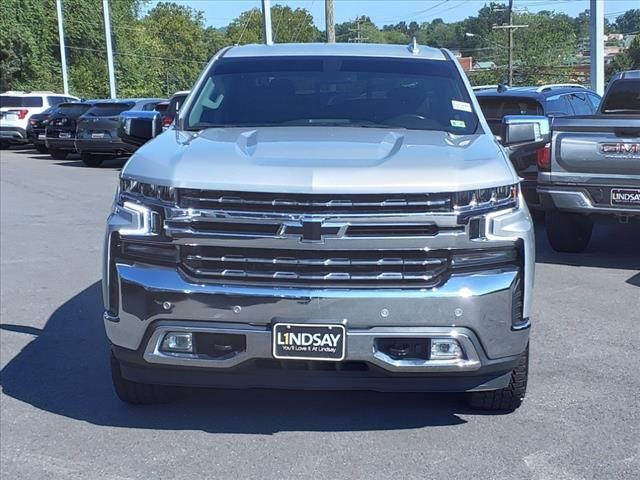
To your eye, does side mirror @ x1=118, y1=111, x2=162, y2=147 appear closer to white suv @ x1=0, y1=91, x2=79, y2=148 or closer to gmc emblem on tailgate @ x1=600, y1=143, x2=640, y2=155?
gmc emblem on tailgate @ x1=600, y1=143, x2=640, y2=155

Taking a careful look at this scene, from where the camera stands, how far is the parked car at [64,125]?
23.2m

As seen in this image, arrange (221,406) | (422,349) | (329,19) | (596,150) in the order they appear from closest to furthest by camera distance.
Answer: (422,349) < (221,406) < (596,150) < (329,19)

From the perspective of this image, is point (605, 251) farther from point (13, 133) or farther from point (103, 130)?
point (13, 133)

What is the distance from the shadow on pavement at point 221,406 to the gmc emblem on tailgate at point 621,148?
4.17m

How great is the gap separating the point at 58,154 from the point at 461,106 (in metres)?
20.9

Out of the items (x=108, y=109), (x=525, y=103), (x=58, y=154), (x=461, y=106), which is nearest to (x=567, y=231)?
(x=525, y=103)

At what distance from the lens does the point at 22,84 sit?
45.8 m

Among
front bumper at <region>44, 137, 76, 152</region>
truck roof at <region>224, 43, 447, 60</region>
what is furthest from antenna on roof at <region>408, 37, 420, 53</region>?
front bumper at <region>44, 137, 76, 152</region>

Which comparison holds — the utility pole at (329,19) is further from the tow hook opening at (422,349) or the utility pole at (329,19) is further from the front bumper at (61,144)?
the tow hook opening at (422,349)

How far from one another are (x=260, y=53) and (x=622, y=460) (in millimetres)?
3393

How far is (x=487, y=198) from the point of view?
13.8ft

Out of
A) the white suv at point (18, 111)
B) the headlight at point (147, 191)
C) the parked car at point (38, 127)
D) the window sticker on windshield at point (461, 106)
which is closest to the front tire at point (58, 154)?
the parked car at point (38, 127)

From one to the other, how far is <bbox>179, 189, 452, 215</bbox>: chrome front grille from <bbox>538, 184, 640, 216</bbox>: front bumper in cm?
487

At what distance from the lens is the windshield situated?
429 inches
